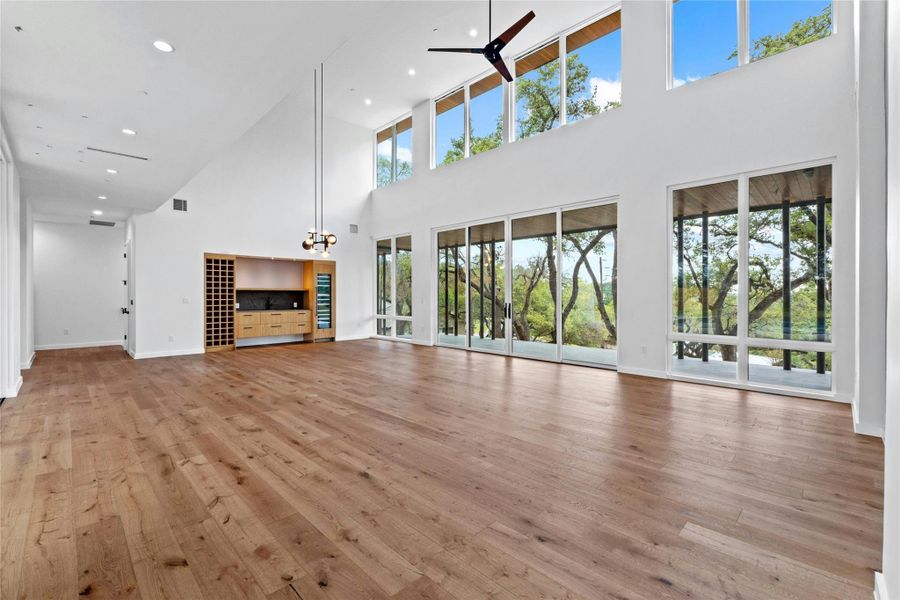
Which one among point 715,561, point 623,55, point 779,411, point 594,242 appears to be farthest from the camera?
point 594,242

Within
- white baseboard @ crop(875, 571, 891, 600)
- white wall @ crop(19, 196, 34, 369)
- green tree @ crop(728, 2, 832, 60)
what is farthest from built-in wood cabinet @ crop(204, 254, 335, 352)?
white baseboard @ crop(875, 571, 891, 600)

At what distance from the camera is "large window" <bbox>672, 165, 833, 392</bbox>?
4664 millimetres

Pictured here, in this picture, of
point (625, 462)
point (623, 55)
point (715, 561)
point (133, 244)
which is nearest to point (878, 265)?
point (625, 462)

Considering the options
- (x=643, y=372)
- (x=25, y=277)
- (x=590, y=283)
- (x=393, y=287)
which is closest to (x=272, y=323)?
(x=393, y=287)

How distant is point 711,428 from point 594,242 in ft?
12.2

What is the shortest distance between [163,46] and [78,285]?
374 inches

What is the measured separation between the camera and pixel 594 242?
21.9 feet

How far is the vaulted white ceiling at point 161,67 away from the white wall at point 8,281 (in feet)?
1.40

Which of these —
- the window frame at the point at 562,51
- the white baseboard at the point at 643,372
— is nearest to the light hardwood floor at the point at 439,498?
the white baseboard at the point at 643,372

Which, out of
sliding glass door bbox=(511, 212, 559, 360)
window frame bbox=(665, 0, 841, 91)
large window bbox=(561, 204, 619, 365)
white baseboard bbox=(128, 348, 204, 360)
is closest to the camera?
window frame bbox=(665, 0, 841, 91)

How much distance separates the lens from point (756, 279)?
16.6 ft

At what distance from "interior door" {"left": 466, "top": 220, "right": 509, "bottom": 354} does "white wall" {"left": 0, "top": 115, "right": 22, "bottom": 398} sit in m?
6.91

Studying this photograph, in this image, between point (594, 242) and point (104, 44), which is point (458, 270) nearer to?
point (594, 242)

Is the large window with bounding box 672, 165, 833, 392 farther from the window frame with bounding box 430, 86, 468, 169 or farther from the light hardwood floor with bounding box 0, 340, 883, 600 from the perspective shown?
the window frame with bounding box 430, 86, 468, 169
